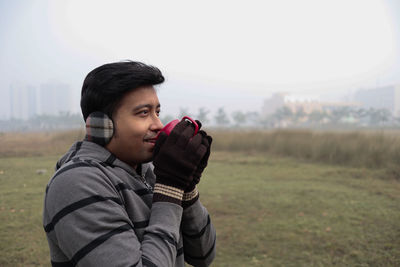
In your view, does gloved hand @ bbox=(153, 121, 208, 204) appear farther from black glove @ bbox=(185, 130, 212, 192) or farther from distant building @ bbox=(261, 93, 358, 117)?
distant building @ bbox=(261, 93, 358, 117)

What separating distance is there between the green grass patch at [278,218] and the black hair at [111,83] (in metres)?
2.68

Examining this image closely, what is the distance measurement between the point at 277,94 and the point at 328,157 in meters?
111

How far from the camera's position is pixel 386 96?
6222 cm

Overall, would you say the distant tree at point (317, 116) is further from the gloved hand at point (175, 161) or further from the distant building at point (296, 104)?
the gloved hand at point (175, 161)

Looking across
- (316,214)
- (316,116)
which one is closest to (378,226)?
(316,214)

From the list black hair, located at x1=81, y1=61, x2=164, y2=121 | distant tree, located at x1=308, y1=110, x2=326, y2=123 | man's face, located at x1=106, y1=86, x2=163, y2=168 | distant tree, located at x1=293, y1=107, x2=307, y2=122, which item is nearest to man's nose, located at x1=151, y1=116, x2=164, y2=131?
man's face, located at x1=106, y1=86, x2=163, y2=168

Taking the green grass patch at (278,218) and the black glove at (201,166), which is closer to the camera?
the black glove at (201,166)

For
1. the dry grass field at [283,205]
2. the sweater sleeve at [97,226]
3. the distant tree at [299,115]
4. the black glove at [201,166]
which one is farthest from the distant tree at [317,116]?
the sweater sleeve at [97,226]

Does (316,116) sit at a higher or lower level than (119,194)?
lower

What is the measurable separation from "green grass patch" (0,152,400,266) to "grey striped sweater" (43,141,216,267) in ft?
8.51

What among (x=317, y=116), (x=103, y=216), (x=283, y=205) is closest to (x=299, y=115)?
(x=317, y=116)

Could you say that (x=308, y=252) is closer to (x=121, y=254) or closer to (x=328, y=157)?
(x=121, y=254)

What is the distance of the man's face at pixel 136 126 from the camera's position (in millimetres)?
1124

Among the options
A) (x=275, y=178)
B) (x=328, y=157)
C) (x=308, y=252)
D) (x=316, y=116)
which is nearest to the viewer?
(x=308, y=252)
